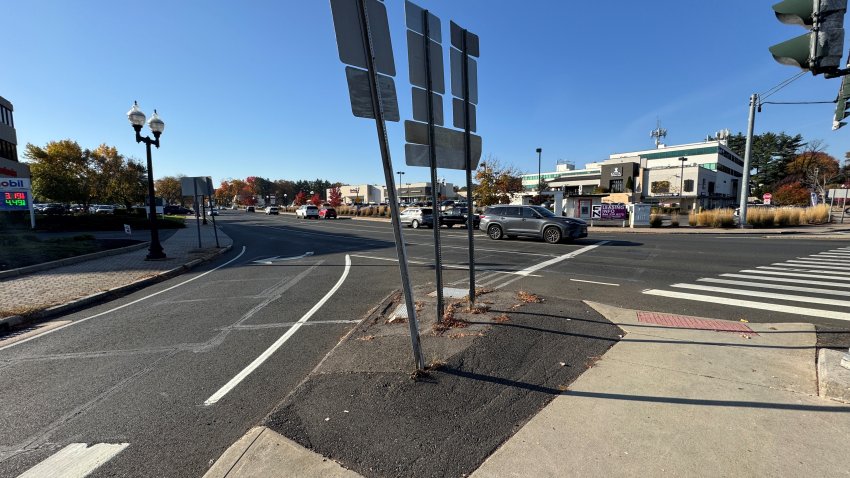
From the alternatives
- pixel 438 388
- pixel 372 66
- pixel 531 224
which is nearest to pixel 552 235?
pixel 531 224

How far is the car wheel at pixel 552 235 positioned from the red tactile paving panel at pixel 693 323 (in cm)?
1081

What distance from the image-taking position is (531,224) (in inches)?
666

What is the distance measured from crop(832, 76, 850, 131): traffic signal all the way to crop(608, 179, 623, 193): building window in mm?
68753

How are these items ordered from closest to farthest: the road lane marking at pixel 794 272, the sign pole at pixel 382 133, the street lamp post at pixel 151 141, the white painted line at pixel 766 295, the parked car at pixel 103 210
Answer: the sign pole at pixel 382 133
the white painted line at pixel 766 295
the road lane marking at pixel 794 272
the street lamp post at pixel 151 141
the parked car at pixel 103 210

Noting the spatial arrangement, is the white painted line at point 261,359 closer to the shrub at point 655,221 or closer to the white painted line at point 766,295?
the white painted line at point 766,295

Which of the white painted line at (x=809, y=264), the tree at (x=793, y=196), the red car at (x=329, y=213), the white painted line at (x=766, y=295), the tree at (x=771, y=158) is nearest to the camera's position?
the white painted line at (x=766, y=295)

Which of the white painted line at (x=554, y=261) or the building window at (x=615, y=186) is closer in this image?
the white painted line at (x=554, y=261)

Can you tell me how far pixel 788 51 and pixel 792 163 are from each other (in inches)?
4201

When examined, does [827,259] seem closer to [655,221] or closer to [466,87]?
[466,87]

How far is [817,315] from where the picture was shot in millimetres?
5531

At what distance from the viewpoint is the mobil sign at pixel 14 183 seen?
22.3 m

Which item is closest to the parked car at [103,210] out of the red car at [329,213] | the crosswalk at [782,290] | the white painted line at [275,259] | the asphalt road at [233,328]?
the red car at [329,213]

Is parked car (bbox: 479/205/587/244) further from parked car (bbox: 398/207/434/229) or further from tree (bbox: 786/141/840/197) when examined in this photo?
tree (bbox: 786/141/840/197)

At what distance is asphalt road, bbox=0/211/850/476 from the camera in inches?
119
